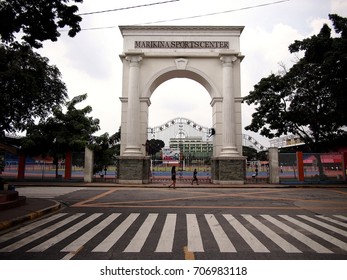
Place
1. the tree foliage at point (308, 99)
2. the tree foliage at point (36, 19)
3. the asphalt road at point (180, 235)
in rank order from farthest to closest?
the tree foliage at point (308, 99)
the tree foliage at point (36, 19)
the asphalt road at point (180, 235)

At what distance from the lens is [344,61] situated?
16.9 meters

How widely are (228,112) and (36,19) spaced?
1502cm

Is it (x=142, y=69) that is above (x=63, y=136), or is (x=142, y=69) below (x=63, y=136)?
above

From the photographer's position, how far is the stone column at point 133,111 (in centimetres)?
2012

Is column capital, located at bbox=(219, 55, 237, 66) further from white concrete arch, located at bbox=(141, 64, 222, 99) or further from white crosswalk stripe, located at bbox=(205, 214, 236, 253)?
white crosswalk stripe, located at bbox=(205, 214, 236, 253)

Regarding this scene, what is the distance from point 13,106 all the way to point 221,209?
2044 centimetres

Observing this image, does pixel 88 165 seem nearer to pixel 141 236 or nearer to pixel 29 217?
pixel 29 217

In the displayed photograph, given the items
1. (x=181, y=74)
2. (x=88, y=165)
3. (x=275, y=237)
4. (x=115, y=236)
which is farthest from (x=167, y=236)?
(x=181, y=74)

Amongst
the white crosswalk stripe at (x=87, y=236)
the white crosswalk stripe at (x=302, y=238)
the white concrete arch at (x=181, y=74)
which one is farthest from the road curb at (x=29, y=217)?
the white concrete arch at (x=181, y=74)

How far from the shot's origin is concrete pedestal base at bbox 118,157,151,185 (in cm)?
1961

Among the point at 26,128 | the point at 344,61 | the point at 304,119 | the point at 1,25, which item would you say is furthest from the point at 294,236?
the point at 26,128

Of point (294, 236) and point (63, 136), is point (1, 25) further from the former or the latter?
point (63, 136)

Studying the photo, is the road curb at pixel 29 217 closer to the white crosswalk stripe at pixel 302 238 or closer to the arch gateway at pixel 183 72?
the white crosswalk stripe at pixel 302 238

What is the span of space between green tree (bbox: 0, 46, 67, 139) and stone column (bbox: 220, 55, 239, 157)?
15.3 metres
